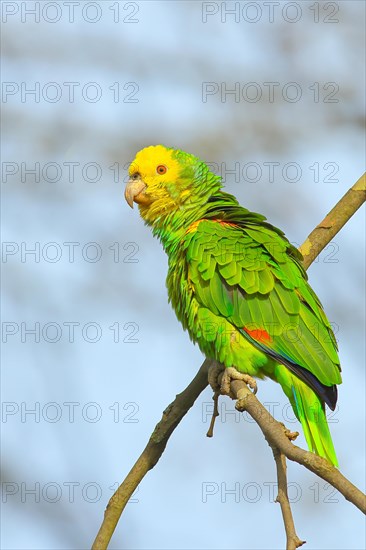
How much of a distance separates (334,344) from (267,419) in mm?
1547

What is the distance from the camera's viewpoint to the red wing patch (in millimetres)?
4918

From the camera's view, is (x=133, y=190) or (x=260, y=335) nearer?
(x=260, y=335)

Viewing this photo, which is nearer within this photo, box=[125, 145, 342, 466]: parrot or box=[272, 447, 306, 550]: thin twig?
box=[272, 447, 306, 550]: thin twig

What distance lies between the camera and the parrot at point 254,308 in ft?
15.7

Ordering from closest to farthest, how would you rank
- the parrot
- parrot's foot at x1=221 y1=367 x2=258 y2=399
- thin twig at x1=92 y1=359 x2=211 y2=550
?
1. thin twig at x1=92 y1=359 x2=211 y2=550
2. parrot's foot at x1=221 y1=367 x2=258 y2=399
3. the parrot

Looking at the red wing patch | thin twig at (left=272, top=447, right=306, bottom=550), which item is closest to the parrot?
the red wing patch

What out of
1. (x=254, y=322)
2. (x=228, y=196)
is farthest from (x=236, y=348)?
(x=228, y=196)

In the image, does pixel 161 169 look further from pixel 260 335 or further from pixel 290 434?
pixel 290 434

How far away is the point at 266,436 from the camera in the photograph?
355 cm

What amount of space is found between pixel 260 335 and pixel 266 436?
142 centimetres

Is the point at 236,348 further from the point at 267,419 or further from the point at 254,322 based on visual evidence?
the point at 267,419

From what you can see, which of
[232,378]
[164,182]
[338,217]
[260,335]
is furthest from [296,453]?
[164,182]

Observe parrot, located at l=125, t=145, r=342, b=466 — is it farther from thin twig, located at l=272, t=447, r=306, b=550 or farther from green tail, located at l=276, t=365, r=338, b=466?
thin twig, located at l=272, t=447, r=306, b=550

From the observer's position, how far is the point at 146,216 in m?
5.77
